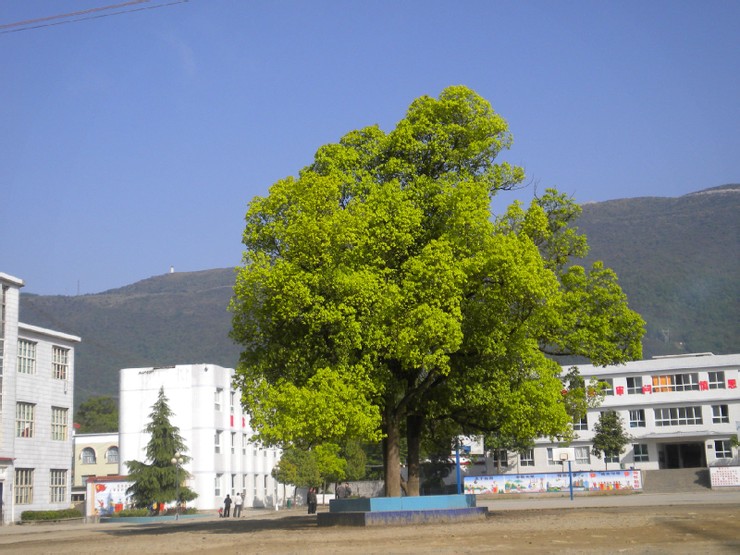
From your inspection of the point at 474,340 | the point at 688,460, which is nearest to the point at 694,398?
the point at 688,460

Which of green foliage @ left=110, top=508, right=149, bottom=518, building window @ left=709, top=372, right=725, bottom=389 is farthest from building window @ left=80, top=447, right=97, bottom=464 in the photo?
building window @ left=709, top=372, right=725, bottom=389

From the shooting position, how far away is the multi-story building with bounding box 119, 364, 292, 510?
67019mm

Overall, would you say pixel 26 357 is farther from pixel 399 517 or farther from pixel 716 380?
pixel 716 380

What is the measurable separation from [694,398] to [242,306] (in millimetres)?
54971

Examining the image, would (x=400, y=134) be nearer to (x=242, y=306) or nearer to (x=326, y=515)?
(x=242, y=306)

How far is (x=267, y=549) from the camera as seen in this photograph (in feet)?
66.3

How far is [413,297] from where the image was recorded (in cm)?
2569

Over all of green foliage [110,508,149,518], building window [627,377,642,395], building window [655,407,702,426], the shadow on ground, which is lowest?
green foliage [110,508,149,518]

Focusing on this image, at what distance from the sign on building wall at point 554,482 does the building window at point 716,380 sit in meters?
14.9

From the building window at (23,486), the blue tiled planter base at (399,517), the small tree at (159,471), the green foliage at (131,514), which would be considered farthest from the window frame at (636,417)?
the blue tiled planter base at (399,517)

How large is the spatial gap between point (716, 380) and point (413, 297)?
54.4 meters

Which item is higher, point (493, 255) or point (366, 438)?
point (493, 255)

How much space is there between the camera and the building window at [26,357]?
1935 inches

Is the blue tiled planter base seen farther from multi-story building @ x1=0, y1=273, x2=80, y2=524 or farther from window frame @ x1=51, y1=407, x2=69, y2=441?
window frame @ x1=51, y1=407, x2=69, y2=441
